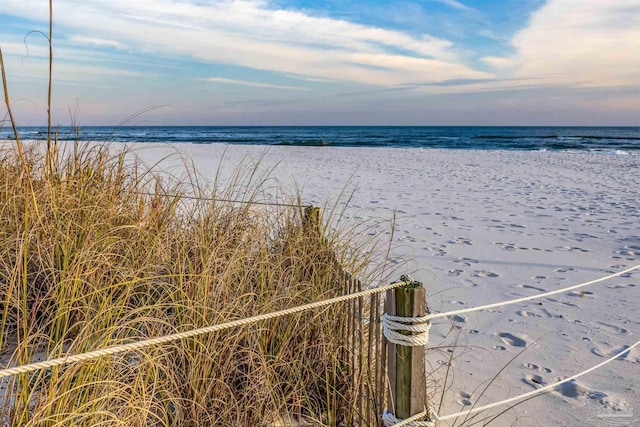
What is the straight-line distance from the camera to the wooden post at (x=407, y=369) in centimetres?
149

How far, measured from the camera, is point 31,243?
91.5 inches

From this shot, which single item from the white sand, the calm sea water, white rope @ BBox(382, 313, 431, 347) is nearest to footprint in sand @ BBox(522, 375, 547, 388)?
the white sand

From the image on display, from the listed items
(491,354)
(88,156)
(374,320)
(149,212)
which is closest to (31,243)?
(149,212)

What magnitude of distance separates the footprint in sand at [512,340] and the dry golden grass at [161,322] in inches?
49.5

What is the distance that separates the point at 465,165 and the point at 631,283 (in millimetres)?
10088

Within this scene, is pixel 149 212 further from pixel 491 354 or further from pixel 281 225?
pixel 491 354

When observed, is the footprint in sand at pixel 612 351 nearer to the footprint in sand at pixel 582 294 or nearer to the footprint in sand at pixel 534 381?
the footprint in sand at pixel 534 381

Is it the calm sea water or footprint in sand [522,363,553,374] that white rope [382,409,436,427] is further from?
the calm sea water

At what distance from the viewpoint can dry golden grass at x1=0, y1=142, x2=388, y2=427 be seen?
4.71ft

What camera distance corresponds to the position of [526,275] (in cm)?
421

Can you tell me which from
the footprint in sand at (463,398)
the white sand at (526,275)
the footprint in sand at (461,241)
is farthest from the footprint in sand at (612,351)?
the footprint in sand at (461,241)

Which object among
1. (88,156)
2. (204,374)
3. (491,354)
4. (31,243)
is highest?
(88,156)

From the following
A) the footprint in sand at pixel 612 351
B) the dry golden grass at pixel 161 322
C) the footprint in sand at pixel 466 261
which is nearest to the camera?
the dry golden grass at pixel 161 322

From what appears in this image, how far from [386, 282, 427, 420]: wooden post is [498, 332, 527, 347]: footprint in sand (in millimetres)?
1648
